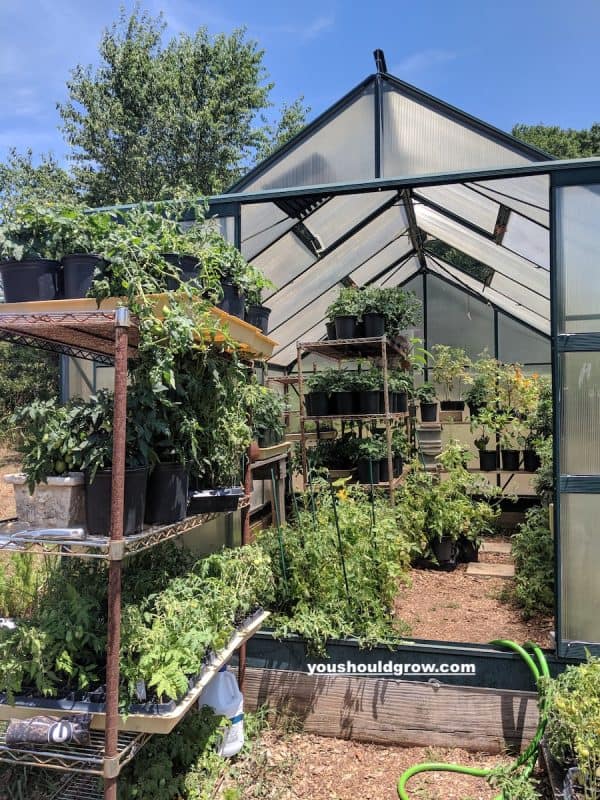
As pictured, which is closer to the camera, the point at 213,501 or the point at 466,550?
the point at 213,501

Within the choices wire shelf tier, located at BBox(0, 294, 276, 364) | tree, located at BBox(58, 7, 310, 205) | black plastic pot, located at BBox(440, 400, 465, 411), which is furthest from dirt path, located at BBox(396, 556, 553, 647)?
tree, located at BBox(58, 7, 310, 205)

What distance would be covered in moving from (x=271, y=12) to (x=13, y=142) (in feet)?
39.3

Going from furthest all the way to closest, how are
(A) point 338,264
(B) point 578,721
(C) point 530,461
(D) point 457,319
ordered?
(D) point 457,319 → (C) point 530,461 → (A) point 338,264 → (B) point 578,721

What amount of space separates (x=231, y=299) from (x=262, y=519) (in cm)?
348

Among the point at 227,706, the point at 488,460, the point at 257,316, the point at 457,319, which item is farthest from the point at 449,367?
the point at 227,706

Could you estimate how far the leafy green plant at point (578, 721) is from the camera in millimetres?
2094

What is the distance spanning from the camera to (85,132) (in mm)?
12523

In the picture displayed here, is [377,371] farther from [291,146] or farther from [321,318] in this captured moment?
[291,146]

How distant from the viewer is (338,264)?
19.6ft

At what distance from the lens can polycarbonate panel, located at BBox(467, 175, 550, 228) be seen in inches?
137

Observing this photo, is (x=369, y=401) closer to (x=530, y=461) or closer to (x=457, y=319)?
(x=530, y=461)

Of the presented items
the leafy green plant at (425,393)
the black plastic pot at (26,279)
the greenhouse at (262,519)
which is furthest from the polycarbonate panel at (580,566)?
the leafy green plant at (425,393)

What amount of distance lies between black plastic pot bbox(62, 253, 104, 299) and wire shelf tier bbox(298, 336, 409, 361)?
3.54 metres

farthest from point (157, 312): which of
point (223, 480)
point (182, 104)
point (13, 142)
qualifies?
point (13, 142)
